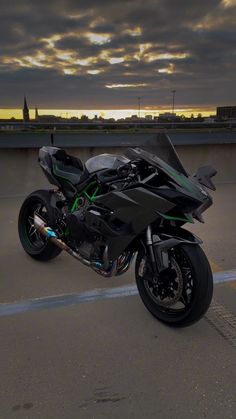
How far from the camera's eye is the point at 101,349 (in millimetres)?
2598

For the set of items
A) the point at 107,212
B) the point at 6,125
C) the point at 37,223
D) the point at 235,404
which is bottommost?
the point at 235,404

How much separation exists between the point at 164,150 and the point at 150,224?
0.55m

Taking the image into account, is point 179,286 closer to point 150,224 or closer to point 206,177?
point 150,224

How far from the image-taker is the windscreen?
2.78m

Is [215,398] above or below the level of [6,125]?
below

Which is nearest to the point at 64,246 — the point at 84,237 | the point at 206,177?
the point at 84,237

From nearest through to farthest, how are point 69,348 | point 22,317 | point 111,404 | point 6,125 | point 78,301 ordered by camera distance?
point 111,404
point 69,348
point 22,317
point 78,301
point 6,125

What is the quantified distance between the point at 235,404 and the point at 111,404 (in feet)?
2.22

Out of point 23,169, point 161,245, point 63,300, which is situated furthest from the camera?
point 23,169

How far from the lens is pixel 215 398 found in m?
2.18

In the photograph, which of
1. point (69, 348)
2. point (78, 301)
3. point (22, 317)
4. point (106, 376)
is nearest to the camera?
point (106, 376)

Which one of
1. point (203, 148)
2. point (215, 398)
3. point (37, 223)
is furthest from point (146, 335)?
point (203, 148)

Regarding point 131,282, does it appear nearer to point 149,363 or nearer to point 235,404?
point 149,363

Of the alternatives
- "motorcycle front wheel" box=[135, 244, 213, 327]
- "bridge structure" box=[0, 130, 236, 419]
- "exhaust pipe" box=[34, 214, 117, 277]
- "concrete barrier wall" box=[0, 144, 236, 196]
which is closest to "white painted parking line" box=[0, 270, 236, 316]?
"bridge structure" box=[0, 130, 236, 419]
